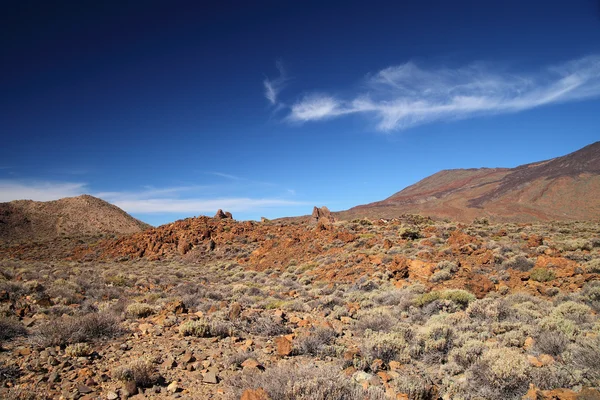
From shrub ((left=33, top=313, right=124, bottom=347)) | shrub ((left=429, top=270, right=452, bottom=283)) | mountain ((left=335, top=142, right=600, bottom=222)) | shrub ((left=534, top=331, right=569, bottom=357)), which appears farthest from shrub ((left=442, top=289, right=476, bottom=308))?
mountain ((left=335, top=142, right=600, bottom=222))

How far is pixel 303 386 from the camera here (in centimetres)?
382

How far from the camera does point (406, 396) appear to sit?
13.9ft

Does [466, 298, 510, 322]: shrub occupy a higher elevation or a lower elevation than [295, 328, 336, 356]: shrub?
lower

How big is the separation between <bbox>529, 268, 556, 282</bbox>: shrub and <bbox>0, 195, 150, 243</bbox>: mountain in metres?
61.4

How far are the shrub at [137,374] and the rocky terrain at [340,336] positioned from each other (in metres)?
0.02

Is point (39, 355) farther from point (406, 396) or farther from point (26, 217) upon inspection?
point (26, 217)

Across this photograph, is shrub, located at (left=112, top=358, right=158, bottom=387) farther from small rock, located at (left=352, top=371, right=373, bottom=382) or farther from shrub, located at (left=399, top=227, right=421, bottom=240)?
shrub, located at (left=399, top=227, right=421, bottom=240)

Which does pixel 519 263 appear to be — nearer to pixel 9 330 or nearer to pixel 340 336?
pixel 340 336

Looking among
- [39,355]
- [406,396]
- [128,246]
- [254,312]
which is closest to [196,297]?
[254,312]

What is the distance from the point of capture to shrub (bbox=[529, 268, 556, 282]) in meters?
10.3

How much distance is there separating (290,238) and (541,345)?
2204 centimetres

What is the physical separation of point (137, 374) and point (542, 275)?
471 inches

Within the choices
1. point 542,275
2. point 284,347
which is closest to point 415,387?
point 284,347

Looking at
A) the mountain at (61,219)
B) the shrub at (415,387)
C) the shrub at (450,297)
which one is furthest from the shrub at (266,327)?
the mountain at (61,219)
